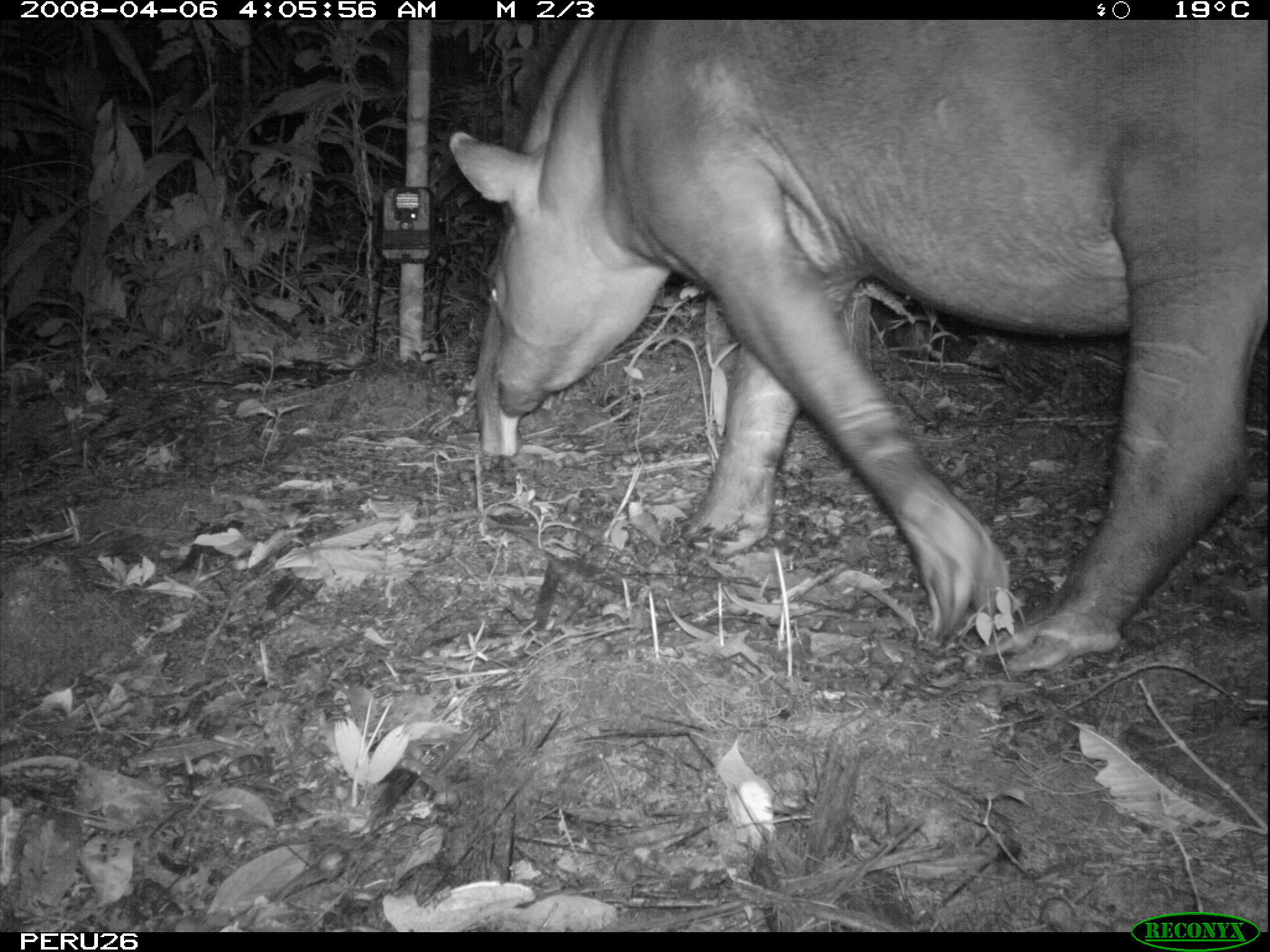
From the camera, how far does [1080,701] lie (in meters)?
2.63

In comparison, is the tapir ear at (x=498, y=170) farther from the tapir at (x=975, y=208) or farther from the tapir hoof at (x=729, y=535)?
the tapir hoof at (x=729, y=535)

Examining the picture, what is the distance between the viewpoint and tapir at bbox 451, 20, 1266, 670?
2.27m

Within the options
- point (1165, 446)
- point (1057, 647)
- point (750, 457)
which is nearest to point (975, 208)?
point (1165, 446)

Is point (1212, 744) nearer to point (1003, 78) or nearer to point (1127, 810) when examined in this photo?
point (1127, 810)

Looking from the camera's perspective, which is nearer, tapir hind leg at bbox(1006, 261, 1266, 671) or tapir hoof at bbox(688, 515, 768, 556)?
tapir hind leg at bbox(1006, 261, 1266, 671)

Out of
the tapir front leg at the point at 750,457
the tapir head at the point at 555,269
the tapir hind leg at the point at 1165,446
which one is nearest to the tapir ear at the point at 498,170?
the tapir head at the point at 555,269

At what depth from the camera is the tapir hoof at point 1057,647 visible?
2.75 m

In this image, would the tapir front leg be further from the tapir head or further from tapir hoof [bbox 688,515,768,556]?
the tapir head

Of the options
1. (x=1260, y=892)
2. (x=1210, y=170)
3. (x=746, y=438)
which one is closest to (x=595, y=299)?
(x=746, y=438)

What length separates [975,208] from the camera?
100 inches

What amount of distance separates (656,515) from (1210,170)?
6.25 feet
